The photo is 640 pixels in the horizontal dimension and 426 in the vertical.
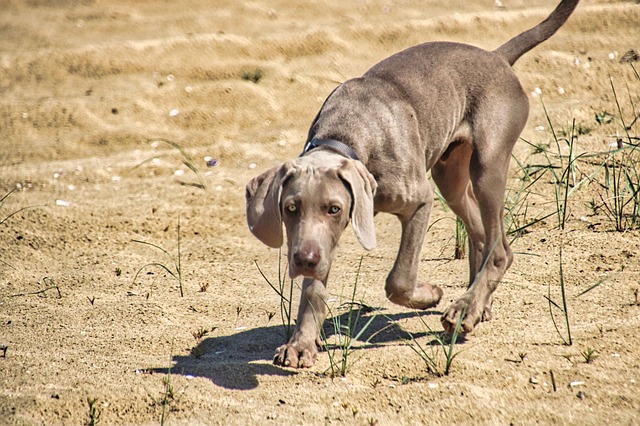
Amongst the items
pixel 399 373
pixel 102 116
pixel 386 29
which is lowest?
pixel 102 116

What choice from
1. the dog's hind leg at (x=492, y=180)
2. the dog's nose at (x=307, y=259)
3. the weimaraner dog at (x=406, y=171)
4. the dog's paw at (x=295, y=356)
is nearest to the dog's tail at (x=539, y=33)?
the weimaraner dog at (x=406, y=171)

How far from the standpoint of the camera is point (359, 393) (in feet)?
11.1

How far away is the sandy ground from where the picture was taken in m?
3.37

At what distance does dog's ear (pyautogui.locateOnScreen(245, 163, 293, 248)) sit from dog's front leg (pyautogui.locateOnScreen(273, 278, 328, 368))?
1.06 feet

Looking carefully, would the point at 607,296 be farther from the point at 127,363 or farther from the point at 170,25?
the point at 170,25

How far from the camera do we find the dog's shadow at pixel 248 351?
3.57m

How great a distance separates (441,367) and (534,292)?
1.10 meters

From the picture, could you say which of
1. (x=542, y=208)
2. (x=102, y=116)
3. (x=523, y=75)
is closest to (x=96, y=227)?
(x=102, y=116)

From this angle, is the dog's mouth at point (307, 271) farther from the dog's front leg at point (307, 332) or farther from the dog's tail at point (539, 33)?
the dog's tail at point (539, 33)

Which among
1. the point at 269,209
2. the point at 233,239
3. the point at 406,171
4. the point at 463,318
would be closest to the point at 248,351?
the point at 269,209

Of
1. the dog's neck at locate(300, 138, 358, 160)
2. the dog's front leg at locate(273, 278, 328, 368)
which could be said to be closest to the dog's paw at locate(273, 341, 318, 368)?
the dog's front leg at locate(273, 278, 328, 368)

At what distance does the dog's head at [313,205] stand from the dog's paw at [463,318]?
50 cm

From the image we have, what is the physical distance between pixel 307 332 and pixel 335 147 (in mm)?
806

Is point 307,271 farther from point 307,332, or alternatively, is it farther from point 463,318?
point 463,318
